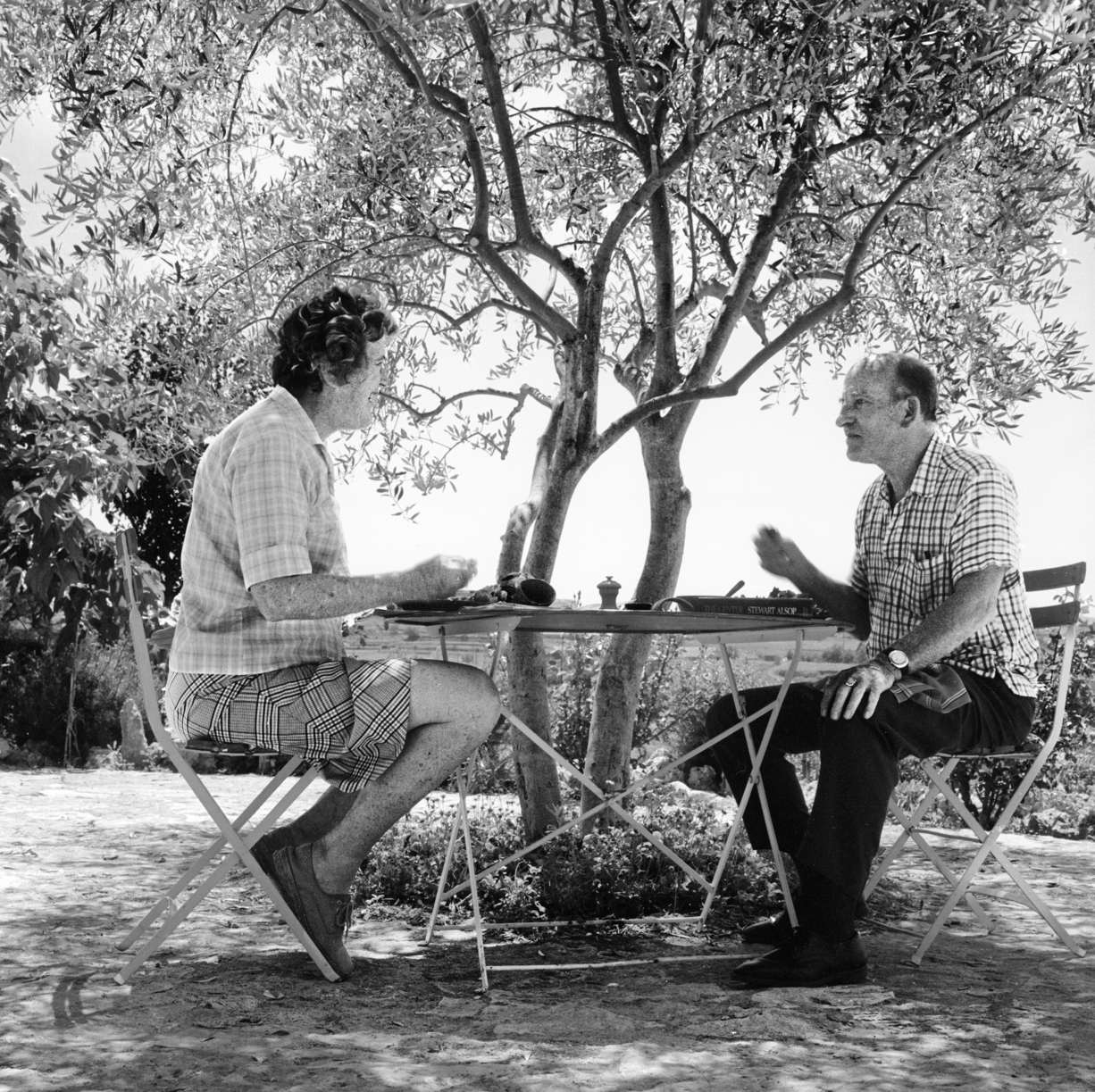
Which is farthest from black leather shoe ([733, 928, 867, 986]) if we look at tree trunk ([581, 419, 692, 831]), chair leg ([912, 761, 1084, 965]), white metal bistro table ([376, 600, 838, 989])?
tree trunk ([581, 419, 692, 831])

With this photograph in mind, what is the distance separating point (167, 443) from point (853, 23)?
132 inches

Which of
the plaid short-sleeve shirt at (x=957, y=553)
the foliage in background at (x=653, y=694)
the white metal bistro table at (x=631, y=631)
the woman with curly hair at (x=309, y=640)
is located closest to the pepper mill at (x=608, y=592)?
the white metal bistro table at (x=631, y=631)

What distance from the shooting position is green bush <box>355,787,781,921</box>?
380cm

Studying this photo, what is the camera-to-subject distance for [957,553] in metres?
3.29

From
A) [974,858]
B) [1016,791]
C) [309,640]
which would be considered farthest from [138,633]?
[1016,791]

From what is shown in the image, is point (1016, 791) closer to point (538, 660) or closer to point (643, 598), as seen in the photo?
point (643, 598)

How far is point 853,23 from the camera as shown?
149 inches

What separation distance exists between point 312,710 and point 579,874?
4.28 ft

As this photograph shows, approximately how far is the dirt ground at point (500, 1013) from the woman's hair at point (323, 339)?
57.2 inches

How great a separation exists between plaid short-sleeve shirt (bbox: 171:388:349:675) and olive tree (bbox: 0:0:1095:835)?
1.17 m

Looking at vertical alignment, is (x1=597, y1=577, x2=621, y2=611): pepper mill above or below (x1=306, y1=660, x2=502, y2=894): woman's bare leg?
above

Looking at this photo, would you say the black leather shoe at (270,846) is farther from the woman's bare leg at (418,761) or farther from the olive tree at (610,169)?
the olive tree at (610,169)

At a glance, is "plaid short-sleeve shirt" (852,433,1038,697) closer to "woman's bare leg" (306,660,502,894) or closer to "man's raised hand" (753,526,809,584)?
"man's raised hand" (753,526,809,584)

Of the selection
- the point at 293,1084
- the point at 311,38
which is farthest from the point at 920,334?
the point at 293,1084
